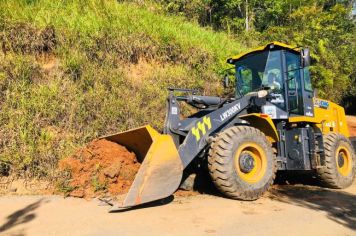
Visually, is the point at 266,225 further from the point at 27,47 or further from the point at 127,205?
the point at 27,47

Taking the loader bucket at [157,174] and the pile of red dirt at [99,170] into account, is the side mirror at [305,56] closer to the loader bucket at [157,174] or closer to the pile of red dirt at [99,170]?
the loader bucket at [157,174]

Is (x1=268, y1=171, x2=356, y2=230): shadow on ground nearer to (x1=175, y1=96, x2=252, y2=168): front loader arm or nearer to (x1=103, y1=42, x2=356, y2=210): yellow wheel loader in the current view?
(x1=103, y1=42, x2=356, y2=210): yellow wheel loader

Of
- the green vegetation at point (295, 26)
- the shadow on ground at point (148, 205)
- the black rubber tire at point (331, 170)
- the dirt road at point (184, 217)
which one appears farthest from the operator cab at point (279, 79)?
the green vegetation at point (295, 26)

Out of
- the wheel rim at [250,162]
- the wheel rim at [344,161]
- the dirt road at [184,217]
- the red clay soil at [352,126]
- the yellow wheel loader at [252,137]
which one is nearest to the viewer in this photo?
the dirt road at [184,217]

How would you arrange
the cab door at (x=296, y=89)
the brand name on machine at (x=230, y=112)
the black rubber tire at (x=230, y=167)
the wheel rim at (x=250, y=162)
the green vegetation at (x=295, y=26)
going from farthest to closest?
the green vegetation at (x=295, y=26) < the cab door at (x=296, y=89) < the brand name on machine at (x=230, y=112) < the wheel rim at (x=250, y=162) < the black rubber tire at (x=230, y=167)

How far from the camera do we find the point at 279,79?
7902 millimetres

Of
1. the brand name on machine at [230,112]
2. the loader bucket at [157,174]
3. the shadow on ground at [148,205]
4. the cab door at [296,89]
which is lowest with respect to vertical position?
the shadow on ground at [148,205]

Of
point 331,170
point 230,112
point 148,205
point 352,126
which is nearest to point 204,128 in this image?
point 230,112

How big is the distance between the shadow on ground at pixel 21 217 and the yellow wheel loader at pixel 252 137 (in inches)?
48.7

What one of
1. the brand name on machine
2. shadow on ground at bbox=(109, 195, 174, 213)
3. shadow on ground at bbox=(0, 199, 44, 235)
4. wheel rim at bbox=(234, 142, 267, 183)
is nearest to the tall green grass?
shadow on ground at bbox=(0, 199, 44, 235)

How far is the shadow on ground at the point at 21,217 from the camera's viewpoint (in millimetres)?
5039

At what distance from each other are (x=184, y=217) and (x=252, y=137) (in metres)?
2.08

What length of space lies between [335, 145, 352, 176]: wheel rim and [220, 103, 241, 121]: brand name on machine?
286cm

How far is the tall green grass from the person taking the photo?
727cm
